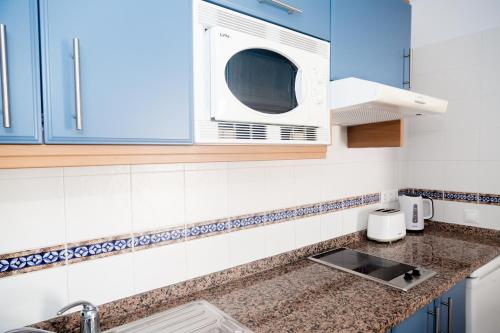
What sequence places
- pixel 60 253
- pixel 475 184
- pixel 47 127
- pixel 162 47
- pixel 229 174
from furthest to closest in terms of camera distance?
1. pixel 475 184
2. pixel 229 174
3. pixel 60 253
4. pixel 162 47
5. pixel 47 127

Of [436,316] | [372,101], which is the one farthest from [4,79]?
[436,316]

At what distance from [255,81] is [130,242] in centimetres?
68

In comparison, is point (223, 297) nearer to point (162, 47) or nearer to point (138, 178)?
point (138, 178)

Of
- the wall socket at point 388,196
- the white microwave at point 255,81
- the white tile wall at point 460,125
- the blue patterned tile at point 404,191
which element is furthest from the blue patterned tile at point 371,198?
the white microwave at point 255,81

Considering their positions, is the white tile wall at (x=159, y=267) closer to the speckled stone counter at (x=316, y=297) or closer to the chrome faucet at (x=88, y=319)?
the speckled stone counter at (x=316, y=297)

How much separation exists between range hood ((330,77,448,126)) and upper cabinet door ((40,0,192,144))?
2.07ft

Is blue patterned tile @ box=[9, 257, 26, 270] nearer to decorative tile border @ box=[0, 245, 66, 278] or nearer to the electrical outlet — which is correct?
decorative tile border @ box=[0, 245, 66, 278]

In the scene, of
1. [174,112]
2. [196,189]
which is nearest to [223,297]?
[196,189]

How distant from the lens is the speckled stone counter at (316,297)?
1.00m

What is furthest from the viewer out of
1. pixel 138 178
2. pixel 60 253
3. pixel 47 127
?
pixel 138 178

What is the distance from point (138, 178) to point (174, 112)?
1.14 ft

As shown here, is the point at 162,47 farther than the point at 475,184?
No

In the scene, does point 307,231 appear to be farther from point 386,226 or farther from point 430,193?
point 430,193

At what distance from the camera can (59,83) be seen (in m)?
0.68
